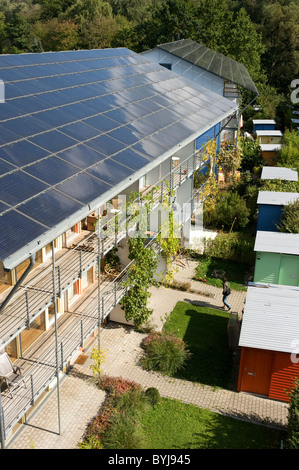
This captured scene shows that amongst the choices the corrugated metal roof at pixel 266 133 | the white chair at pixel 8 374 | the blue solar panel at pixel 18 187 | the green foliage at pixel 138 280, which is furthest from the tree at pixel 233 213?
the corrugated metal roof at pixel 266 133

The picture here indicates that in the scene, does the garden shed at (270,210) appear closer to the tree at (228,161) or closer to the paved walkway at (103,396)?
the tree at (228,161)

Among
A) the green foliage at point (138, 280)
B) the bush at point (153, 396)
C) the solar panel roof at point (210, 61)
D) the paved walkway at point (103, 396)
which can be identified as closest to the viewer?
the paved walkway at point (103, 396)

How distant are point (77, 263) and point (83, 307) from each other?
2033 mm

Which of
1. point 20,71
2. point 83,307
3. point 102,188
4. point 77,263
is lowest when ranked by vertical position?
point 83,307

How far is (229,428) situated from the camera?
46.4 feet

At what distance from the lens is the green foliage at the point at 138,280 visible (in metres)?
16.7

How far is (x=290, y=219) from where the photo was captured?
74.3 feet

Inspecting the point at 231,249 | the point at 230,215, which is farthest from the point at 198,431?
the point at 230,215

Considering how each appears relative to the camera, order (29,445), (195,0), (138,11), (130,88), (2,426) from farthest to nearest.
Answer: (138,11), (195,0), (130,88), (29,445), (2,426)

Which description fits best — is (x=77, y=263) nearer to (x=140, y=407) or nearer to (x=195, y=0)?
(x=140, y=407)

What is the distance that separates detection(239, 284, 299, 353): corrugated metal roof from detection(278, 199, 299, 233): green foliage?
4973mm

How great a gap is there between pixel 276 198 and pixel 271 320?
1036 cm

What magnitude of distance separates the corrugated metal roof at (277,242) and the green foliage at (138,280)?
588 centimetres
